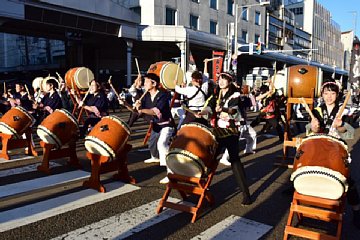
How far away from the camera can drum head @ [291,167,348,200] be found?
3221mm

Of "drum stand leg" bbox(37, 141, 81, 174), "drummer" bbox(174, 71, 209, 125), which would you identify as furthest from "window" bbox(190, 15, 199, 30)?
"drum stand leg" bbox(37, 141, 81, 174)

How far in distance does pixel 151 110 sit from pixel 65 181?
1.68 meters

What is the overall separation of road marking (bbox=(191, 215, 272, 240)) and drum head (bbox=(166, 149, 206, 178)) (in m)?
0.61

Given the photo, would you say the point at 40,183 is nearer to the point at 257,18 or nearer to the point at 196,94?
the point at 196,94

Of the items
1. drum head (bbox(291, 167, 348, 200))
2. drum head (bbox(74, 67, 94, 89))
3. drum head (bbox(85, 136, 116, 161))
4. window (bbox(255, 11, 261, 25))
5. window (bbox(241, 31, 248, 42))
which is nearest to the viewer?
drum head (bbox(291, 167, 348, 200))

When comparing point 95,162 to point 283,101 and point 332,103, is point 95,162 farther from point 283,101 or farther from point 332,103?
point 283,101

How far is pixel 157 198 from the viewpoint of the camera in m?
4.73

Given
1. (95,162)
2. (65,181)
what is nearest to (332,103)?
(95,162)

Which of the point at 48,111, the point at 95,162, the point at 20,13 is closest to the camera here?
the point at 95,162

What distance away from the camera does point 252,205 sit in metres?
4.55

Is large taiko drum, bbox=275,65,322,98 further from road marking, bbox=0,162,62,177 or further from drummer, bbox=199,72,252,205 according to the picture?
road marking, bbox=0,162,62,177

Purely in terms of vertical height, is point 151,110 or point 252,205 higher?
point 151,110

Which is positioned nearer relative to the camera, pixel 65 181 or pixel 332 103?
pixel 332 103

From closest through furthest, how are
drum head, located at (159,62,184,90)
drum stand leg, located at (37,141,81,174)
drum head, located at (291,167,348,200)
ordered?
drum head, located at (291,167,348,200) < drum stand leg, located at (37,141,81,174) < drum head, located at (159,62,184,90)
